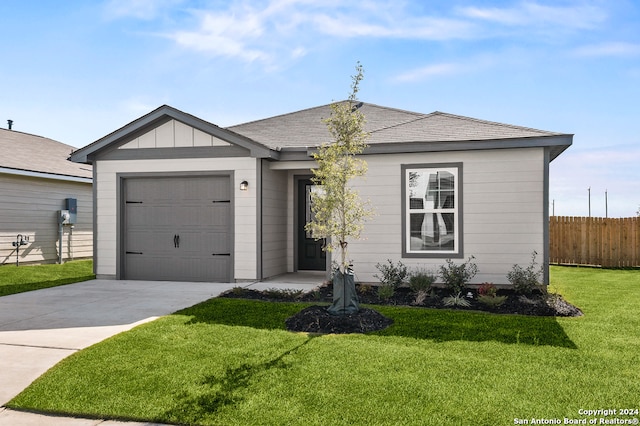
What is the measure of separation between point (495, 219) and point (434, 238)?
1.16 m

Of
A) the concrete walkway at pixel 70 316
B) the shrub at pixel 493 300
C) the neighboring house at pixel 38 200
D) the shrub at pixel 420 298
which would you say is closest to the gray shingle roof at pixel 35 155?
the neighboring house at pixel 38 200

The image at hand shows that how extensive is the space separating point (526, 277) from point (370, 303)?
3.02m

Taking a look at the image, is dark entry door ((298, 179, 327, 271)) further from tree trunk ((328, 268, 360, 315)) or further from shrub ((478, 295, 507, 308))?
tree trunk ((328, 268, 360, 315))

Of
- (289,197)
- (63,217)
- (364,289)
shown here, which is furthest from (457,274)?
(63,217)

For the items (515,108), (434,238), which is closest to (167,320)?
(434,238)

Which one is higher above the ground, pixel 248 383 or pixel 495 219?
pixel 495 219

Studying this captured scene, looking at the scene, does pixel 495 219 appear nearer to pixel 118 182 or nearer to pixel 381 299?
pixel 381 299

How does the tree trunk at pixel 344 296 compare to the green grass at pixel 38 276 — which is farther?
the green grass at pixel 38 276

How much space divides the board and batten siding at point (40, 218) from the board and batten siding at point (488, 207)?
33.5 ft

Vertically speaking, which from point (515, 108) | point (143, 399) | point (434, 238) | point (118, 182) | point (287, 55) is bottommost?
point (143, 399)

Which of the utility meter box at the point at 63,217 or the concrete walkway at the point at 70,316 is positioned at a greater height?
the utility meter box at the point at 63,217

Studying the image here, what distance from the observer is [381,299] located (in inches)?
318

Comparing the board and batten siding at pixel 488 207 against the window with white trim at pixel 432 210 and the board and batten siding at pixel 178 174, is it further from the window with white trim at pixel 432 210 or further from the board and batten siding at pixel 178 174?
the board and batten siding at pixel 178 174

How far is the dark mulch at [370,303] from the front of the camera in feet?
20.3
